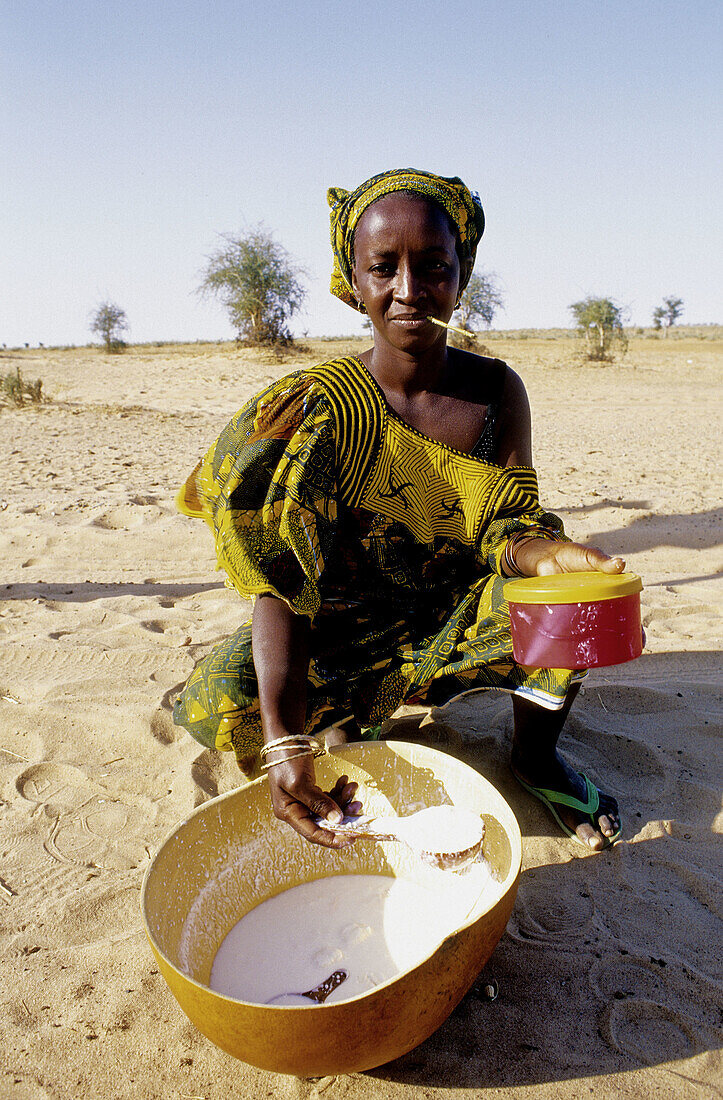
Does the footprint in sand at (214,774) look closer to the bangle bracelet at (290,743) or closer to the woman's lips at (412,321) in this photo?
the bangle bracelet at (290,743)

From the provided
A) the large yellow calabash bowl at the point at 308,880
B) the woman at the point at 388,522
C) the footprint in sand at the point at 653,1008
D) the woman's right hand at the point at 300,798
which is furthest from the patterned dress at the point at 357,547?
the footprint in sand at the point at 653,1008

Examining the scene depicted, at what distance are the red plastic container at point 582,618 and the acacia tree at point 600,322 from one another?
19.8 metres

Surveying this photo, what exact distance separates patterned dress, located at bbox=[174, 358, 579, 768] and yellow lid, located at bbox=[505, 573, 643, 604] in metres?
0.39

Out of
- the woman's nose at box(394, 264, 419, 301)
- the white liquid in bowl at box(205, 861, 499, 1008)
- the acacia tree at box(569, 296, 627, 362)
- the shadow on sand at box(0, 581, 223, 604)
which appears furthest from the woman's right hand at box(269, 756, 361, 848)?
the acacia tree at box(569, 296, 627, 362)

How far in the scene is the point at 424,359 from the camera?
179 cm

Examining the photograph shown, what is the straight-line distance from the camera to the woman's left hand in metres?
1.42

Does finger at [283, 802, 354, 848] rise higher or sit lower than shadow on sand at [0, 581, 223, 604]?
higher

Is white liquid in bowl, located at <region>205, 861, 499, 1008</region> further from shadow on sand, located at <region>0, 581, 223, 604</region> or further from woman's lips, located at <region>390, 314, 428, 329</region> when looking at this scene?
shadow on sand, located at <region>0, 581, 223, 604</region>

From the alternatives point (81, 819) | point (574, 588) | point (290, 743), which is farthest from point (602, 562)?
point (81, 819)

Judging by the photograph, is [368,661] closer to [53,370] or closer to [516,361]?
[53,370]

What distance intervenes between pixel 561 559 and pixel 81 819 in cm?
132

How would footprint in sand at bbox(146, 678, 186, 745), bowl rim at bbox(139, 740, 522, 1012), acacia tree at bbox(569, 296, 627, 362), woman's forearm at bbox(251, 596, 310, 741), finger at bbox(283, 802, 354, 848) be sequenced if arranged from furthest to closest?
acacia tree at bbox(569, 296, 627, 362) → footprint in sand at bbox(146, 678, 186, 745) → woman's forearm at bbox(251, 596, 310, 741) → finger at bbox(283, 802, 354, 848) → bowl rim at bbox(139, 740, 522, 1012)

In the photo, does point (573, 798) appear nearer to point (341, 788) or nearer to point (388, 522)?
point (341, 788)

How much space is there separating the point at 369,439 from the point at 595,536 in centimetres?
286
